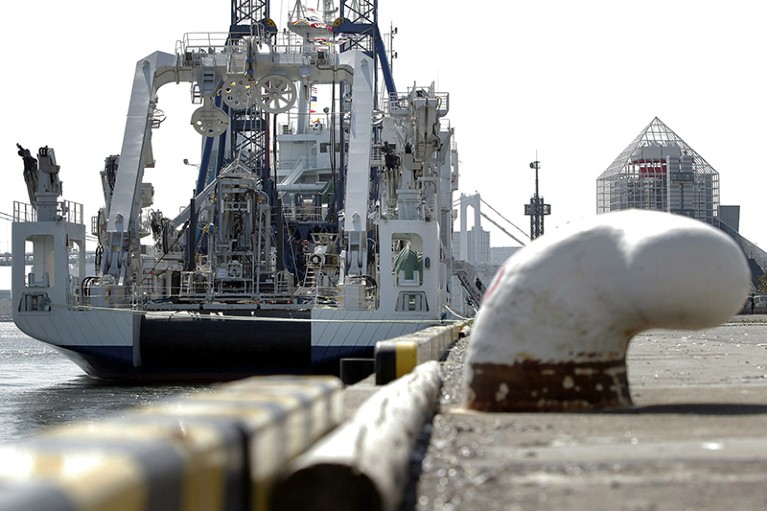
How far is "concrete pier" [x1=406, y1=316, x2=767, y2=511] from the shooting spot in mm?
6168

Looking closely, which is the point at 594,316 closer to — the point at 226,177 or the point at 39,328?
the point at 39,328

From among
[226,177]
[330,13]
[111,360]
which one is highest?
[330,13]

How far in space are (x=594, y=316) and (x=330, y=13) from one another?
67.5 metres

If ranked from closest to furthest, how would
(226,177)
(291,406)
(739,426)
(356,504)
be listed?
(356,504) < (291,406) < (739,426) < (226,177)

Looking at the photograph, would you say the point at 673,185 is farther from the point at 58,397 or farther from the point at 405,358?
the point at 405,358

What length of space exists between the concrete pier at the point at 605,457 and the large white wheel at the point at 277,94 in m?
32.4

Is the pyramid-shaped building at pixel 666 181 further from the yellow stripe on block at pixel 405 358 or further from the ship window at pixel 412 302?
the yellow stripe on block at pixel 405 358

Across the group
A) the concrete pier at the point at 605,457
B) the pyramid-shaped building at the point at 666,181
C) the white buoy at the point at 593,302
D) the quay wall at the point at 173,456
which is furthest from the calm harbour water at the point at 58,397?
the pyramid-shaped building at the point at 666,181

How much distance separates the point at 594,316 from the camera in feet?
32.5

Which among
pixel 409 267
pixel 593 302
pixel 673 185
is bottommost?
pixel 593 302

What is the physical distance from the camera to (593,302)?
32.5 feet

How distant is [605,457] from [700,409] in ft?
10.5

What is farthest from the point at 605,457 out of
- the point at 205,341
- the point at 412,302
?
the point at 412,302

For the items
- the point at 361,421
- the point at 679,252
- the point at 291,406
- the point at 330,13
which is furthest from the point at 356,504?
the point at 330,13
